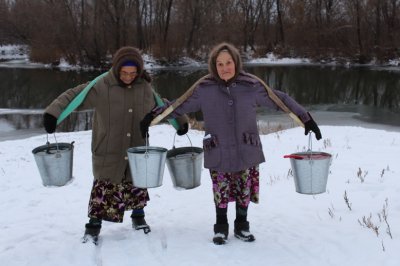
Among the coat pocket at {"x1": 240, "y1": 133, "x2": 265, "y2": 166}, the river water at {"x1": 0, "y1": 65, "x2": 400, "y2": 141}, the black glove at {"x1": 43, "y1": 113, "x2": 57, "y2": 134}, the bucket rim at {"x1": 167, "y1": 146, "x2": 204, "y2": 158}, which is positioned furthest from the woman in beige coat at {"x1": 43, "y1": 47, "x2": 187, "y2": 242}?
the river water at {"x1": 0, "y1": 65, "x2": 400, "y2": 141}

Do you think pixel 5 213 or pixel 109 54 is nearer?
pixel 5 213

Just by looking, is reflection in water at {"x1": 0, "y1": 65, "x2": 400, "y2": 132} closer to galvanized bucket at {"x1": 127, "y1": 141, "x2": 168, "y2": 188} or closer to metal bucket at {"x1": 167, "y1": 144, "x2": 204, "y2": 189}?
metal bucket at {"x1": 167, "y1": 144, "x2": 204, "y2": 189}

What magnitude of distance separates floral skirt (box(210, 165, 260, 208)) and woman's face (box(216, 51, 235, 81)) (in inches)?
28.9

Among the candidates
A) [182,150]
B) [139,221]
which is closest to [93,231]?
[139,221]

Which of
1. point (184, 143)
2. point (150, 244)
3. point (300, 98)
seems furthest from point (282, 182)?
point (300, 98)

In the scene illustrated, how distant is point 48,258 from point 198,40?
40600 mm

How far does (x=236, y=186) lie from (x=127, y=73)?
1216 millimetres

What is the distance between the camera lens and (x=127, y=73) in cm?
351

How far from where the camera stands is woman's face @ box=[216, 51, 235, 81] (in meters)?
3.32

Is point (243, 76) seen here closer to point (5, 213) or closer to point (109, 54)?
point (5, 213)

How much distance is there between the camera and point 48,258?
132 inches

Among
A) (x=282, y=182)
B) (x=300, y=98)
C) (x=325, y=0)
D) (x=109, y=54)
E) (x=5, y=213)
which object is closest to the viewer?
(x=5, y=213)

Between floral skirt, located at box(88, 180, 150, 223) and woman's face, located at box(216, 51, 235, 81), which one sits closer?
woman's face, located at box(216, 51, 235, 81)

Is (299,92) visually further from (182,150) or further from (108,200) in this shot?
(108,200)
